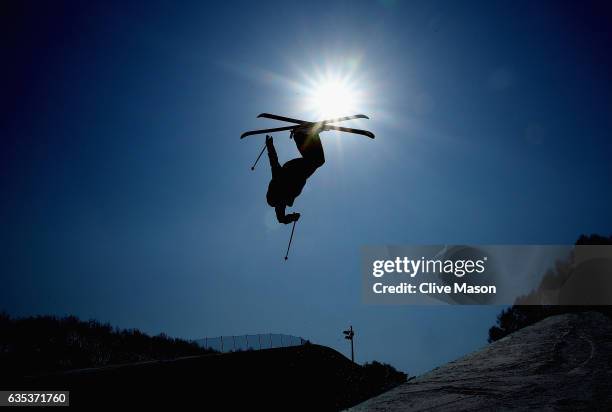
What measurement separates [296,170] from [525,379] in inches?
197

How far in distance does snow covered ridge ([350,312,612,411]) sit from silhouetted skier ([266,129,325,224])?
424 centimetres

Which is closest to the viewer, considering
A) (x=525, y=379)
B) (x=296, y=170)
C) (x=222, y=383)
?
(x=525, y=379)

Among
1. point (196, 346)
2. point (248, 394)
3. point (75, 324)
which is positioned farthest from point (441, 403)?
point (196, 346)

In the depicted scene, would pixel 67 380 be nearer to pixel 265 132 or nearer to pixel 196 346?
pixel 265 132

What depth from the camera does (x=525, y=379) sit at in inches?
88.4

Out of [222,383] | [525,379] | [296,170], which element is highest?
[296,170]

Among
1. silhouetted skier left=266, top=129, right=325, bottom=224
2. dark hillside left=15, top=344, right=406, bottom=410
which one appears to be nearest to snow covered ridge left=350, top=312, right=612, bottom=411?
dark hillside left=15, top=344, right=406, bottom=410

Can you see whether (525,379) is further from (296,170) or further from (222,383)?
(296,170)

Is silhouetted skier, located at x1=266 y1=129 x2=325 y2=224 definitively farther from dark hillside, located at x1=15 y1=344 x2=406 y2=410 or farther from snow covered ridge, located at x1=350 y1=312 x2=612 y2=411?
snow covered ridge, located at x1=350 y1=312 x2=612 y2=411

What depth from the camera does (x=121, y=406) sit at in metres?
2.57

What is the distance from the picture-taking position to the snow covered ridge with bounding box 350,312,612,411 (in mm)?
1849

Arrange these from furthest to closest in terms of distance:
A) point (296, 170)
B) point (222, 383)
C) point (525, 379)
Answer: point (296, 170)
point (222, 383)
point (525, 379)

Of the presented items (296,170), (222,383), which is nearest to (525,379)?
(222,383)

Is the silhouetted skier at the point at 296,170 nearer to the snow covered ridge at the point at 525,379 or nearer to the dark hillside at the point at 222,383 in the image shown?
the dark hillside at the point at 222,383
